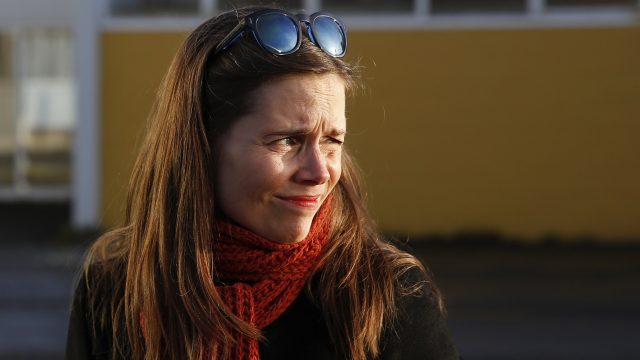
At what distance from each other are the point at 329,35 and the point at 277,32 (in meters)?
0.12

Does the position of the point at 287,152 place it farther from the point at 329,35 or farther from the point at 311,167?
the point at 329,35

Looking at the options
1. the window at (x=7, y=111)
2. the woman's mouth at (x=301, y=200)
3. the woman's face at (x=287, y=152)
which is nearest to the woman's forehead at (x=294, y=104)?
A: the woman's face at (x=287, y=152)

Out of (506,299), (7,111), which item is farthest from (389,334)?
(7,111)

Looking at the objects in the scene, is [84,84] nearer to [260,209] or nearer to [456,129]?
[456,129]

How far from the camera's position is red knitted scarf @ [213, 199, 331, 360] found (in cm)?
180

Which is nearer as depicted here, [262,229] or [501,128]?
[262,229]

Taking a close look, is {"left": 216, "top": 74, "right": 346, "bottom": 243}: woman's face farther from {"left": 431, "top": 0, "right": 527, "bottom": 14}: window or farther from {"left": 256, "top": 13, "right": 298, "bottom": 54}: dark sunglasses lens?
{"left": 431, "top": 0, "right": 527, "bottom": 14}: window

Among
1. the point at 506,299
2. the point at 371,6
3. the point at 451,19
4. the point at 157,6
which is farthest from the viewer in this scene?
the point at 157,6

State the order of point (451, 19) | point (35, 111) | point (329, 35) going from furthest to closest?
point (35, 111), point (451, 19), point (329, 35)

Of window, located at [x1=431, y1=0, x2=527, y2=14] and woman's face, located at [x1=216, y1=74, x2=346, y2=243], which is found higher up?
Answer: window, located at [x1=431, y1=0, x2=527, y2=14]

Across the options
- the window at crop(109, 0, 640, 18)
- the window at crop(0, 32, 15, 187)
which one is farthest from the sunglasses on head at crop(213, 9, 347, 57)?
the window at crop(0, 32, 15, 187)

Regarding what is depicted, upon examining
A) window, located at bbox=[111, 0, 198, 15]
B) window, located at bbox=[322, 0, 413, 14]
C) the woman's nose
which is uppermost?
window, located at bbox=[322, 0, 413, 14]

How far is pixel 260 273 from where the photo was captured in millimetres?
1826

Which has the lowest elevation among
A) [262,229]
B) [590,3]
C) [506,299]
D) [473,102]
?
[506,299]
